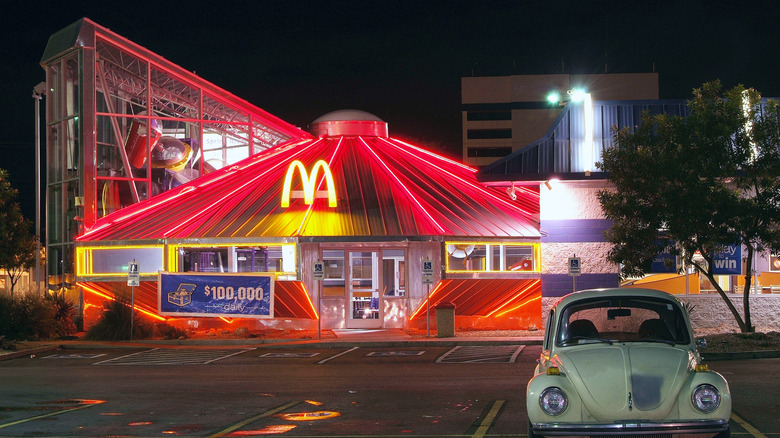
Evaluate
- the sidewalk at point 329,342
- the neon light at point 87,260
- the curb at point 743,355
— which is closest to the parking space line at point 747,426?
the curb at point 743,355

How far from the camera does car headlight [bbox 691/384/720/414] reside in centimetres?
820

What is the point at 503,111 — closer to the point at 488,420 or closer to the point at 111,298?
the point at 111,298

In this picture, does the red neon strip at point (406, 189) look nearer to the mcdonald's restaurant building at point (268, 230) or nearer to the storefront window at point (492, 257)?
the mcdonald's restaurant building at point (268, 230)

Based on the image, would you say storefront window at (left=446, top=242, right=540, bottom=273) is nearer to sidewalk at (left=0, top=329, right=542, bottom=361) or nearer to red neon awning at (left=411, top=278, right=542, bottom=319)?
red neon awning at (left=411, top=278, right=542, bottom=319)

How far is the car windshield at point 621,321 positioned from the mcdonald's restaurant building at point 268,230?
16.7m

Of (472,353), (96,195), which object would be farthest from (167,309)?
(472,353)

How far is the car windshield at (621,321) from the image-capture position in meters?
9.30

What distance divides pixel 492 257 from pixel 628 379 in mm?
20819

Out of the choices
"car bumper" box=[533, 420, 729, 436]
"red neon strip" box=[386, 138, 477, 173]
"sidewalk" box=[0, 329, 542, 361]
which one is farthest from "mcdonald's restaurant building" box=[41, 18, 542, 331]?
"car bumper" box=[533, 420, 729, 436]

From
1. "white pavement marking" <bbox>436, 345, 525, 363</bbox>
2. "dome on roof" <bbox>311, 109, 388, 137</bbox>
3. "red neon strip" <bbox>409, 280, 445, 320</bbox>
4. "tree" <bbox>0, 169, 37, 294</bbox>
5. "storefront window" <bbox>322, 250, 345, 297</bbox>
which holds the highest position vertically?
"dome on roof" <bbox>311, 109, 388, 137</bbox>

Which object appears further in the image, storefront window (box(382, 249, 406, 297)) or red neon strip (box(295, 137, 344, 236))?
storefront window (box(382, 249, 406, 297))

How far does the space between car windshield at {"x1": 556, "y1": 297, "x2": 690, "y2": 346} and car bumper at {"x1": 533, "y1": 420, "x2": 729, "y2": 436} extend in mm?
1168

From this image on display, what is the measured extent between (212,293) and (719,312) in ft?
50.8

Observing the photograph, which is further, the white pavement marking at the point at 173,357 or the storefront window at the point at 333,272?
the storefront window at the point at 333,272
